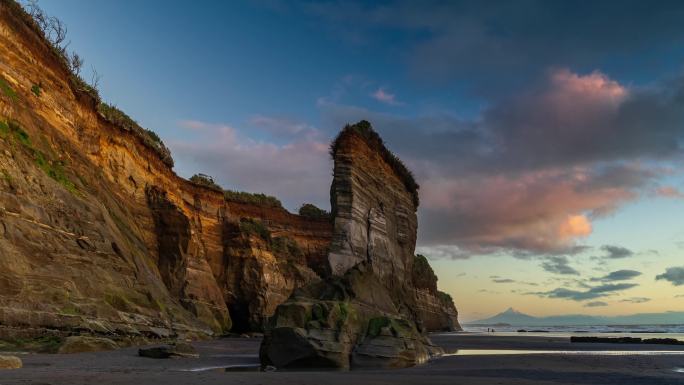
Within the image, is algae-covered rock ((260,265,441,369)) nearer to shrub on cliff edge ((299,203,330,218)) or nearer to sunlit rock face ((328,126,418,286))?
sunlit rock face ((328,126,418,286))

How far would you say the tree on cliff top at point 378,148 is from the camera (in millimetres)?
44594

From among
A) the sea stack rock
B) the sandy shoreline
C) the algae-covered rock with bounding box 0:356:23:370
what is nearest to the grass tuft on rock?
the sandy shoreline

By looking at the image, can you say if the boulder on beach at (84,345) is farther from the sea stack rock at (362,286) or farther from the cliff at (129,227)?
the sea stack rock at (362,286)

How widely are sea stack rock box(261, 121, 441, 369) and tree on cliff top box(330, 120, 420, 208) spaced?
10 cm

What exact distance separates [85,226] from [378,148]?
94.7 ft

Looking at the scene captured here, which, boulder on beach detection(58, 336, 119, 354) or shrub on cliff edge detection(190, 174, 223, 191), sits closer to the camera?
boulder on beach detection(58, 336, 119, 354)

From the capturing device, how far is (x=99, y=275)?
83.4ft

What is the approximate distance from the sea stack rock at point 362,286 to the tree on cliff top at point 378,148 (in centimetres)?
10

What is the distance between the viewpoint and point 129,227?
121ft

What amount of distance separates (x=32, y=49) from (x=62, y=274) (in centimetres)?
1633

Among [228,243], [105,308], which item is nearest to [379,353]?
[105,308]

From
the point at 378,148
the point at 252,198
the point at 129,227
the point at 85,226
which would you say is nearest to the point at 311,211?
the point at 252,198

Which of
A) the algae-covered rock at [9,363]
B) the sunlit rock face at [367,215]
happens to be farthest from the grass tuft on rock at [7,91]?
the sunlit rock face at [367,215]

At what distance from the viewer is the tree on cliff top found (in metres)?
44.6
